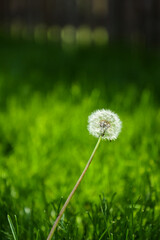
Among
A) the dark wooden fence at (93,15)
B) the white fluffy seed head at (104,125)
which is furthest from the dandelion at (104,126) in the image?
the dark wooden fence at (93,15)

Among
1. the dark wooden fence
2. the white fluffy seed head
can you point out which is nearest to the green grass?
the white fluffy seed head

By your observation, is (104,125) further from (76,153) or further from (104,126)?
(76,153)

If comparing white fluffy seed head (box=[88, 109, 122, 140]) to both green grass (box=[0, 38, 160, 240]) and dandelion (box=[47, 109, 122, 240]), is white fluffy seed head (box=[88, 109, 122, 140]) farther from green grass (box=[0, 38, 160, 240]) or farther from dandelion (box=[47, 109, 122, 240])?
green grass (box=[0, 38, 160, 240])

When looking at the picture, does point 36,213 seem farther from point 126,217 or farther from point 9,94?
point 9,94

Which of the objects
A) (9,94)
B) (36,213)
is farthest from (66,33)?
(36,213)

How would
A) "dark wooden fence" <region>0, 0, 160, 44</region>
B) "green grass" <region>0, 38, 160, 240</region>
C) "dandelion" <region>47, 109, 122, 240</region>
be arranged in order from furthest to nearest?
"dark wooden fence" <region>0, 0, 160, 44</region> → "green grass" <region>0, 38, 160, 240</region> → "dandelion" <region>47, 109, 122, 240</region>

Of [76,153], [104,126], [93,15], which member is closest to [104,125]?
[104,126]

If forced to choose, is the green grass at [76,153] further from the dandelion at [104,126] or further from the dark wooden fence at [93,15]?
the dark wooden fence at [93,15]
